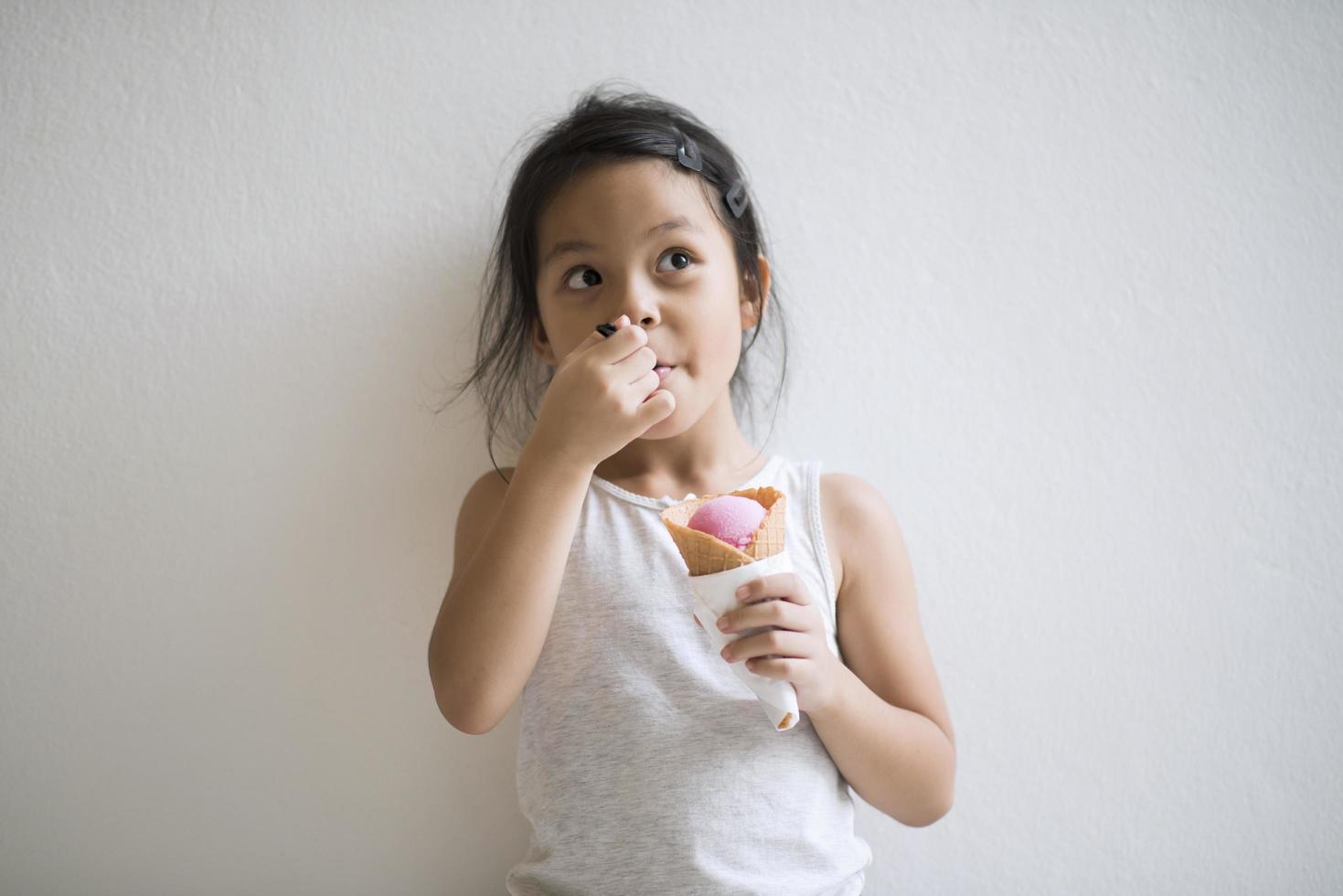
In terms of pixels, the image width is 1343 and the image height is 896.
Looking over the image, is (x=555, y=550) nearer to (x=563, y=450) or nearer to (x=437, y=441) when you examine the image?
(x=563, y=450)

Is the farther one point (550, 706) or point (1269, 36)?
point (1269, 36)

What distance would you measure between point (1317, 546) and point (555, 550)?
114 centimetres

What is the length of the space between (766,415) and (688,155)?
406 mm

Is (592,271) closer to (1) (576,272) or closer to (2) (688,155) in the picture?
(1) (576,272)

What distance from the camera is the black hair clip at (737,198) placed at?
110 centimetres

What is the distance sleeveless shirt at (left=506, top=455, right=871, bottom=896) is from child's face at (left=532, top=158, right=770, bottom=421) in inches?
9.1

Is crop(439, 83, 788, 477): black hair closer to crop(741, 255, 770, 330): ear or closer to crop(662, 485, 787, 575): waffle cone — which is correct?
crop(741, 255, 770, 330): ear

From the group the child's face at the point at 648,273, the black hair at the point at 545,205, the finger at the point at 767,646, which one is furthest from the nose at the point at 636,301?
the finger at the point at 767,646

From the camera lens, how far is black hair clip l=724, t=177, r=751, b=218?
1.10 m

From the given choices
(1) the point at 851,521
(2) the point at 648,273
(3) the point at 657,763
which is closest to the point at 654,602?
(3) the point at 657,763

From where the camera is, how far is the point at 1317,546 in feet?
4.15

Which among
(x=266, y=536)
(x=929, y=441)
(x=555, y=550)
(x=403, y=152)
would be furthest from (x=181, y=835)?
(x=929, y=441)

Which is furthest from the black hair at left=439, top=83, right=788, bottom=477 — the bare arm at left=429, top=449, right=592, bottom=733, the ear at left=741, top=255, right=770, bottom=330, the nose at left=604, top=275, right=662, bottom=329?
the bare arm at left=429, top=449, right=592, bottom=733

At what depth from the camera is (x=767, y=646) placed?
0.83m
